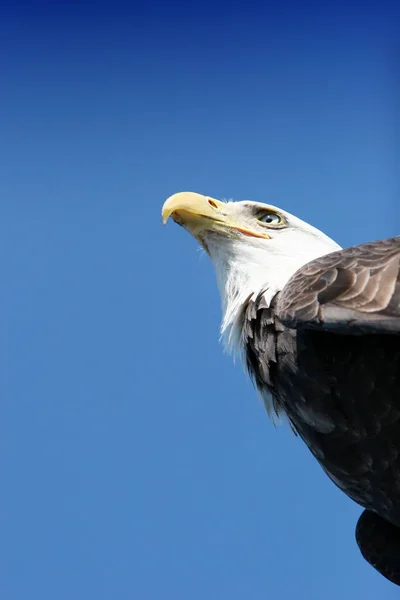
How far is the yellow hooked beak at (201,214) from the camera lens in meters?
3.40

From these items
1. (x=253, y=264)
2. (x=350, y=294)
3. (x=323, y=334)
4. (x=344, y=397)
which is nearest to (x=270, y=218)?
(x=253, y=264)

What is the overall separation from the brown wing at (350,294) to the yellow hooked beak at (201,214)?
2.71 ft

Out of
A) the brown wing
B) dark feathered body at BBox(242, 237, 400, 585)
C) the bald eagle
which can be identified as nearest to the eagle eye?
the bald eagle

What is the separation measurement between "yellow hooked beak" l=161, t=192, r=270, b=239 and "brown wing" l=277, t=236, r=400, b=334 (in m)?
0.83

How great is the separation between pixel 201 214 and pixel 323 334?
0.94 m

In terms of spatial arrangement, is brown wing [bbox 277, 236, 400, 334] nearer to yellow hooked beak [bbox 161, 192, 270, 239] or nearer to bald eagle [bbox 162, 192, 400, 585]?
bald eagle [bbox 162, 192, 400, 585]

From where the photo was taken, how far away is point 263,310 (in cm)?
312

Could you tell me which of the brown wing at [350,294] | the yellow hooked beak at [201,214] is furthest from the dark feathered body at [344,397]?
the yellow hooked beak at [201,214]

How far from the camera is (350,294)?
2453mm

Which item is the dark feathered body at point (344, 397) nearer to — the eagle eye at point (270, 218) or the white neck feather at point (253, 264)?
the white neck feather at point (253, 264)

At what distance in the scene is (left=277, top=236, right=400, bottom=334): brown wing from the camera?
92.7 inches

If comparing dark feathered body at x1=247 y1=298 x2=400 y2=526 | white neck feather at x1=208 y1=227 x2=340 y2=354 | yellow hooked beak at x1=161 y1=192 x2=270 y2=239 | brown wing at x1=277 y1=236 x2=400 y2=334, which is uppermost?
yellow hooked beak at x1=161 y1=192 x2=270 y2=239

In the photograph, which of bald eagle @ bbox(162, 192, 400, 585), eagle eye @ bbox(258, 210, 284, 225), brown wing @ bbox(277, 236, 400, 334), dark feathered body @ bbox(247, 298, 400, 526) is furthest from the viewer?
eagle eye @ bbox(258, 210, 284, 225)

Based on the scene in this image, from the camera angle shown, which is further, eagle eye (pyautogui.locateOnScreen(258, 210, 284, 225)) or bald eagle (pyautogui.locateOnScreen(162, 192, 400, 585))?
eagle eye (pyautogui.locateOnScreen(258, 210, 284, 225))
